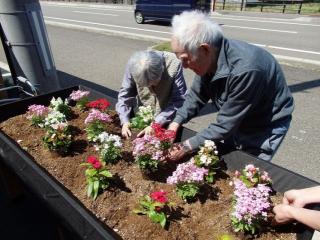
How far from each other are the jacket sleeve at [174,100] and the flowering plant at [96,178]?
2.25 feet

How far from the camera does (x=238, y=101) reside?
1966 millimetres

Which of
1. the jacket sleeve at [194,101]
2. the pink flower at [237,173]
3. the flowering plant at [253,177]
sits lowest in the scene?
the pink flower at [237,173]

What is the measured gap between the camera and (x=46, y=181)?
2.10 meters

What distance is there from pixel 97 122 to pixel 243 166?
4.26 feet

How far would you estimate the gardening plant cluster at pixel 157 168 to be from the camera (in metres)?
1.85

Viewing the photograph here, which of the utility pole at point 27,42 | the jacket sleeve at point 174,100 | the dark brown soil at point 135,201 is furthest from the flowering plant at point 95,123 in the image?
the utility pole at point 27,42

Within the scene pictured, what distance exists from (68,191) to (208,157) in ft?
3.05

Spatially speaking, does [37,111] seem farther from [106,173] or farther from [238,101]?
[238,101]

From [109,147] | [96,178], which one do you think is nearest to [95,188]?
[96,178]

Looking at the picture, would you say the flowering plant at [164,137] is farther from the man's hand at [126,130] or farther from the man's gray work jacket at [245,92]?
the man's hand at [126,130]

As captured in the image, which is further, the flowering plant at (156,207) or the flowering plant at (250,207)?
the flowering plant at (156,207)

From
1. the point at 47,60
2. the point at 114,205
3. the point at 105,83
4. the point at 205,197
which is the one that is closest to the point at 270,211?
the point at 205,197

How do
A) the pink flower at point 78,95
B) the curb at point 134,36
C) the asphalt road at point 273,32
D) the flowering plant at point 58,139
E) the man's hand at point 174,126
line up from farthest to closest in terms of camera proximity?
1. the asphalt road at point 273,32
2. the curb at point 134,36
3. the pink flower at point 78,95
4. the flowering plant at point 58,139
5. the man's hand at point 174,126

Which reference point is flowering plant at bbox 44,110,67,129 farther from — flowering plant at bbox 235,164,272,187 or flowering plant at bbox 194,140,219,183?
flowering plant at bbox 235,164,272,187
